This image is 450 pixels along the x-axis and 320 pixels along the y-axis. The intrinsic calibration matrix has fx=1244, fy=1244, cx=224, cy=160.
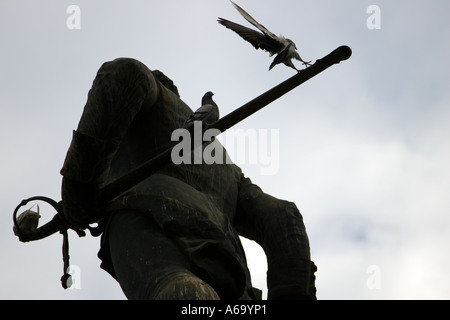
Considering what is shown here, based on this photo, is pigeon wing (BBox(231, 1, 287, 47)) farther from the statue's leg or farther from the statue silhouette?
the statue's leg

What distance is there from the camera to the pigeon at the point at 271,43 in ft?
27.2

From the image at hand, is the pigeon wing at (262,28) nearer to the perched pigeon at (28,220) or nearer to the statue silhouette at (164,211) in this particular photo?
the statue silhouette at (164,211)

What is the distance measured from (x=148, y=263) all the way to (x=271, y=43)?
184 centimetres

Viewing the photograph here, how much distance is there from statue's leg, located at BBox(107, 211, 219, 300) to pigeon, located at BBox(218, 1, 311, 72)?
144 cm

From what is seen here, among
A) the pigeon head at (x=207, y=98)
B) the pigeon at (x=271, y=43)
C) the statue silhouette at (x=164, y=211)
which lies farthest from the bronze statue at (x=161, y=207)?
the pigeon at (x=271, y=43)

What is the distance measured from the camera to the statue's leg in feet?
23.4

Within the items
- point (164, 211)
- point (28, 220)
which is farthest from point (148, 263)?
point (28, 220)

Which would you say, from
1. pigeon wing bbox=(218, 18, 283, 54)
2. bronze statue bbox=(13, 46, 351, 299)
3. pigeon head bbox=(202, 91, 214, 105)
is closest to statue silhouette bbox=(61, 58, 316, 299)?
bronze statue bbox=(13, 46, 351, 299)

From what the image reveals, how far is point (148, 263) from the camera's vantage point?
7.51 m

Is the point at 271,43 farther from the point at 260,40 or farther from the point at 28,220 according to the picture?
the point at 28,220
